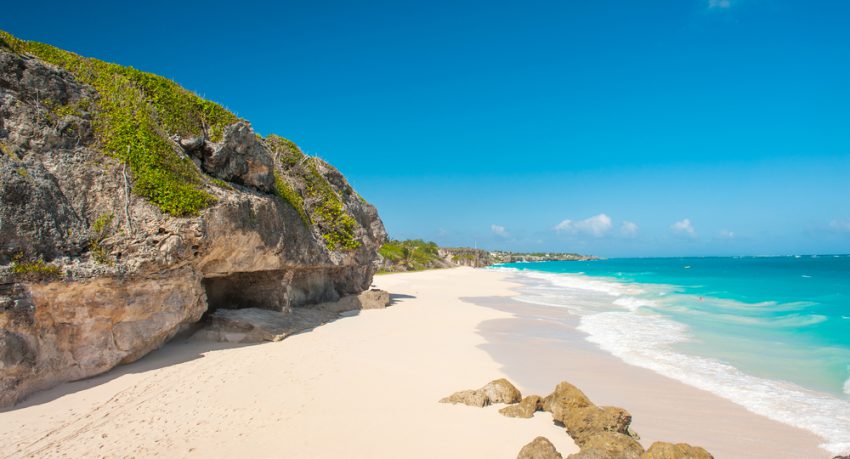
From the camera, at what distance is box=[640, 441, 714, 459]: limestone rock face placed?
4.84 metres

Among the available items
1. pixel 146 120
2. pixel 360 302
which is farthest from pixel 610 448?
pixel 360 302

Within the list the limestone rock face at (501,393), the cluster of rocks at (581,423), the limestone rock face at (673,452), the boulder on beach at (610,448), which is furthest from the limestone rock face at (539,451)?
the limestone rock face at (501,393)

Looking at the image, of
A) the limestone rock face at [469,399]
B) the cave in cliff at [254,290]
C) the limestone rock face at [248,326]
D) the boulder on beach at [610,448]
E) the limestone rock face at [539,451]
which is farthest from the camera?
the cave in cliff at [254,290]

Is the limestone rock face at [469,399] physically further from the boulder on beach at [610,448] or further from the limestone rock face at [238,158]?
the limestone rock face at [238,158]

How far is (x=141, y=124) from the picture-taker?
10281mm

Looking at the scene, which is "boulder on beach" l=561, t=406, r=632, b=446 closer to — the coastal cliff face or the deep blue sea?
the deep blue sea

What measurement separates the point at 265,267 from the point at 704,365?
12417 mm

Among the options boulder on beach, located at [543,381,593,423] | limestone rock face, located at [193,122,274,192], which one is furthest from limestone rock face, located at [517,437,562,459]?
limestone rock face, located at [193,122,274,192]

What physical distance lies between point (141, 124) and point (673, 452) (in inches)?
492

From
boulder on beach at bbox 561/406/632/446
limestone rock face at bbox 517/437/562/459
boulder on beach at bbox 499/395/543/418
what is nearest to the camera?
limestone rock face at bbox 517/437/562/459

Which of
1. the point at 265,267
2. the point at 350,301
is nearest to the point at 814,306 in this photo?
the point at 350,301

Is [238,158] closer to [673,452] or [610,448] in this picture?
[610,448]

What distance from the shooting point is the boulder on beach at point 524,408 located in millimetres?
6770

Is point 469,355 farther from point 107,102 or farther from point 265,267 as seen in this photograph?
point 107,102
